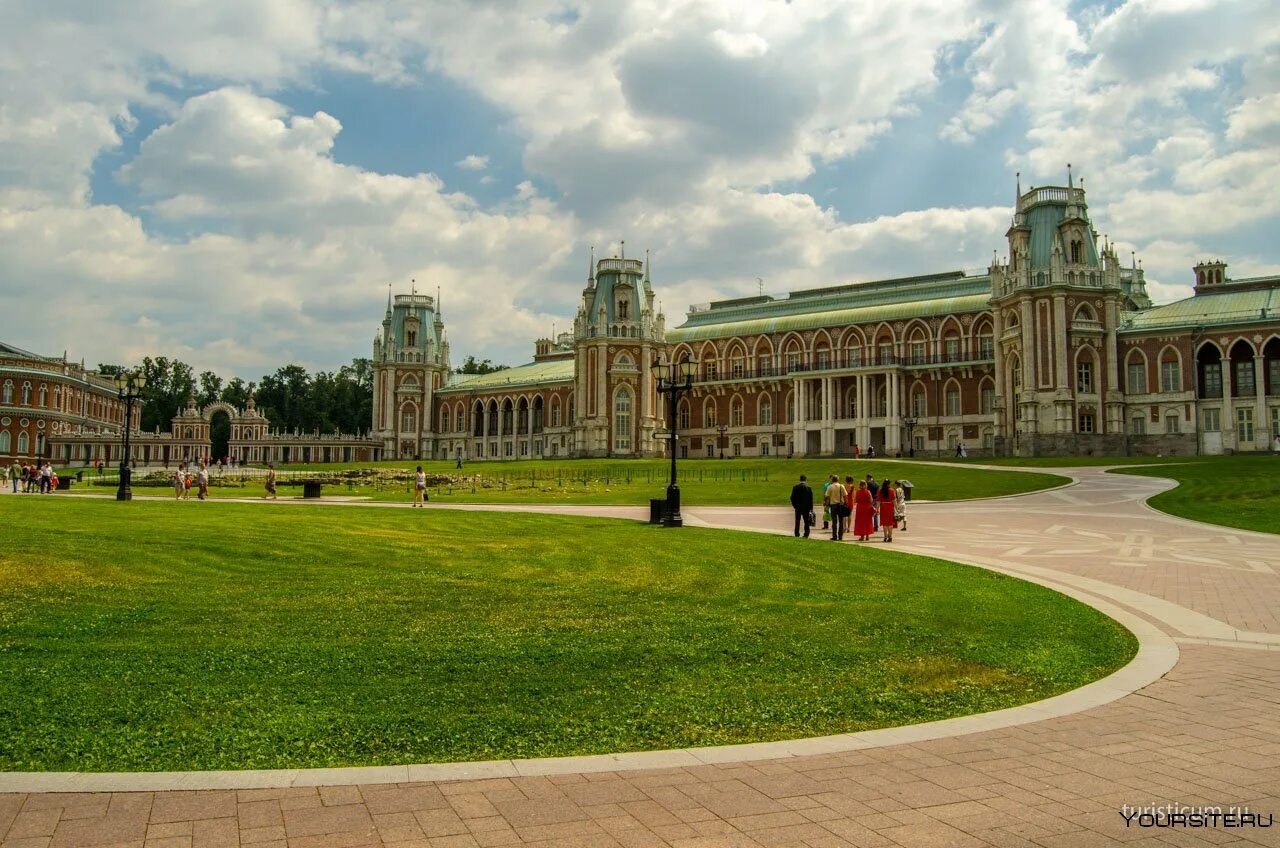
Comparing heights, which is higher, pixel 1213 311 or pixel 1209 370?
pixel 1213 311

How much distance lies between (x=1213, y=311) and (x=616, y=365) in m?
49.9

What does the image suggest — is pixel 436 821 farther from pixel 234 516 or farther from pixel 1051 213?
pixel 1051 213

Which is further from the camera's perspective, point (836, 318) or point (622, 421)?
point (836, 318)

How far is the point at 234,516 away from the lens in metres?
21.3

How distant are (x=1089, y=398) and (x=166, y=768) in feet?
Answer: 239

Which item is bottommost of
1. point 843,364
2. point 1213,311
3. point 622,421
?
point 622,421

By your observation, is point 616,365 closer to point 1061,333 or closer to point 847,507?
point 1061,333

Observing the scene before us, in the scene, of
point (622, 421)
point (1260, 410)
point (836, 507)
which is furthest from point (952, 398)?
point (836, 507)

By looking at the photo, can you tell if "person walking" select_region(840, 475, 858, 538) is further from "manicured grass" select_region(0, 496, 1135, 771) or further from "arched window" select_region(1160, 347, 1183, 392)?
"arched window" select_region(1160, 347, 1183, 392)

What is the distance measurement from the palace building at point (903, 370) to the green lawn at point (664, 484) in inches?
599

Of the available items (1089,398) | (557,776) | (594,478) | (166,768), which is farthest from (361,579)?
(1089,398)

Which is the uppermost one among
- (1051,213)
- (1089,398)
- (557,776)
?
(1051,213)

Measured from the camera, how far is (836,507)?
23250 mm

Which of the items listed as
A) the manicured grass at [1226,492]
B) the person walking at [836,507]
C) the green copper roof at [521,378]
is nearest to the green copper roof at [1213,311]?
the manicured grass at [1226,492]
